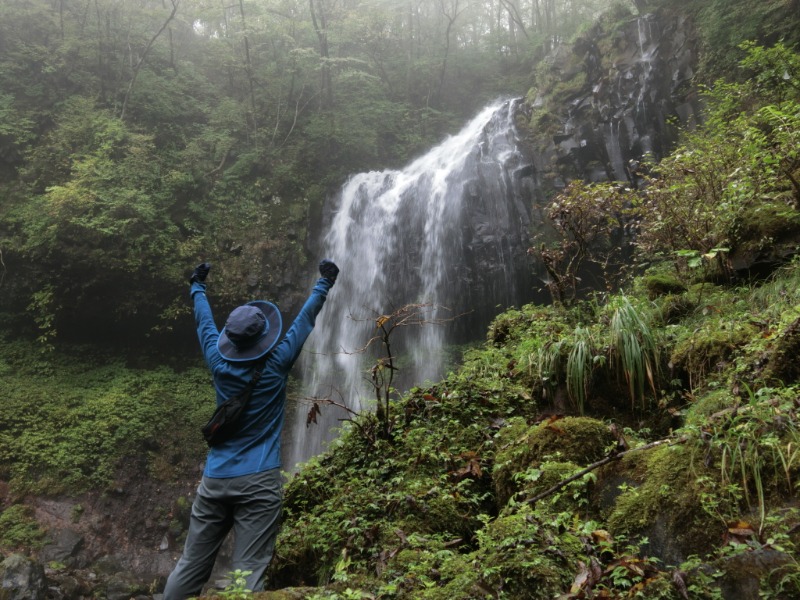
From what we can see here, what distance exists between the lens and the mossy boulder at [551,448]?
9.29 ft

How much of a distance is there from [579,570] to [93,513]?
435 inches

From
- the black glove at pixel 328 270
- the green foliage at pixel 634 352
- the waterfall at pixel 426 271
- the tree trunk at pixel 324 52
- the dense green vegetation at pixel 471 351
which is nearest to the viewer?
the dense green vegetation at pixel 471 351

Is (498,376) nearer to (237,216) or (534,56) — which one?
(237,216)

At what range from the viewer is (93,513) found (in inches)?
402

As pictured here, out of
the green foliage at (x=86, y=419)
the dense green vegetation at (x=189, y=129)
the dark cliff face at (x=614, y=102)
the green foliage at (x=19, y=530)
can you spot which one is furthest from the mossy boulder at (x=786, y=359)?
the dense green vegetation at (x=189, y=129)

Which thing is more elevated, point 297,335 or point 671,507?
point 297,335

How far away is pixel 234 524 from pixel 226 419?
1.79 feet

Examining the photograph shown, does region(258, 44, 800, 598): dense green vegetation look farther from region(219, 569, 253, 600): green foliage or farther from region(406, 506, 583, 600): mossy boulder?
region(219, 569, 253, 600): green foliage

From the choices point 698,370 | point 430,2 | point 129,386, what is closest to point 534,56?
point 430,2

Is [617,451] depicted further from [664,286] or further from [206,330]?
[664,286]

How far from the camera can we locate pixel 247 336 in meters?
2.69

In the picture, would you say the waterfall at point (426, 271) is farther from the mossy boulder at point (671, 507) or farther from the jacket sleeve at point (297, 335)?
the mossy boulder at point (671, 507)

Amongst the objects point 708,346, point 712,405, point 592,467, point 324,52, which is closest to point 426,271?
point 324,52

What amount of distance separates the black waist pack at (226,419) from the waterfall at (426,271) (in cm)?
974
